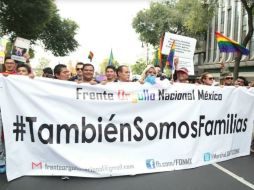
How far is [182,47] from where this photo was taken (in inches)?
389

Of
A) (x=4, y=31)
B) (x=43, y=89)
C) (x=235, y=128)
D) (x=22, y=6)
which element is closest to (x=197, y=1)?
(x=22, y=6)

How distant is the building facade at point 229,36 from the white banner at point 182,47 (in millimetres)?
23912

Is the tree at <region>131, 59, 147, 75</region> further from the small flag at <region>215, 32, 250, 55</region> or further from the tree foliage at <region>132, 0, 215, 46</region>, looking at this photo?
the small flag at <region>215, 32, 250, 55</region>

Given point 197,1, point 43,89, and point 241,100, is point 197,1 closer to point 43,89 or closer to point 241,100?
point 241,100

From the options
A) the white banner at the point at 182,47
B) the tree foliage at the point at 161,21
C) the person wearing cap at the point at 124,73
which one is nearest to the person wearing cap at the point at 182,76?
the white banner at the point at 182,47

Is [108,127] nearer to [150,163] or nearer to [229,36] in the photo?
[150,163]

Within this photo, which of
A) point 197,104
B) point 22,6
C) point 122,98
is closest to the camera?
point 122,98

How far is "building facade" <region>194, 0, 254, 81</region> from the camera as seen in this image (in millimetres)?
37062

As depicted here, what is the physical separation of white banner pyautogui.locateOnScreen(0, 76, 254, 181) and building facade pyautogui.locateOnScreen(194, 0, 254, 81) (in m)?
26.7

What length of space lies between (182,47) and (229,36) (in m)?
34.0

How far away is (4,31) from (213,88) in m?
33.8

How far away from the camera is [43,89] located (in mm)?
6148

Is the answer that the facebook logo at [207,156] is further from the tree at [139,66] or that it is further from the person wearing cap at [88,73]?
the tree at [139,66]

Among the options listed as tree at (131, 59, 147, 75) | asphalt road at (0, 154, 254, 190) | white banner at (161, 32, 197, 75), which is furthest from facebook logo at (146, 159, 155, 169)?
tree at (131, 59, 147, 75)
